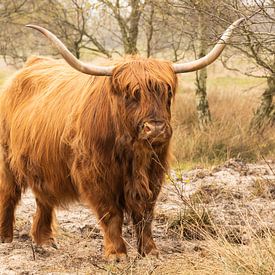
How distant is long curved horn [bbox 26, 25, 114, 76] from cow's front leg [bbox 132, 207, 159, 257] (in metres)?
1.04

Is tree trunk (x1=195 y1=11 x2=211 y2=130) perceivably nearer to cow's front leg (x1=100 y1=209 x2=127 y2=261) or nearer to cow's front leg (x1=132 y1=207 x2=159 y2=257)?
cow's front leg (x1=132 y1=207 x2=159 y2=257)

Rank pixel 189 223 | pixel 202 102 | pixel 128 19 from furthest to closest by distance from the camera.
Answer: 1. pixel 128 19
2. pixel 202 102
3. pixel 189 223

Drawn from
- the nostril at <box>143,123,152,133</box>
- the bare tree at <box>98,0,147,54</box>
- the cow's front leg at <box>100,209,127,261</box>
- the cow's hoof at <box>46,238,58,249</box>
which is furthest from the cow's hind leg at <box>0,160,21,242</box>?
the bare tree at <box>98,0,147,54</box>

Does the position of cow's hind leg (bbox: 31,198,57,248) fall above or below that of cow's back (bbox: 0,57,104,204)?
below

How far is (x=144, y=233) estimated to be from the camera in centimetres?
496


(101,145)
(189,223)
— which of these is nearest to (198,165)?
(189,223)

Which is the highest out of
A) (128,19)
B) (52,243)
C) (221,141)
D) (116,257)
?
(128,19)

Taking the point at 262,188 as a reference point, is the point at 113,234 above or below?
above

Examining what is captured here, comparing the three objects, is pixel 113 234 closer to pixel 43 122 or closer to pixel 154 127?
pixel 154 127

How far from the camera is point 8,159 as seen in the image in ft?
19.4

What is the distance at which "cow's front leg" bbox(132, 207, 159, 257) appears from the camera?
16.0 feet

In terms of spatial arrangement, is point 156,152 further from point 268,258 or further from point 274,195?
point 274,195


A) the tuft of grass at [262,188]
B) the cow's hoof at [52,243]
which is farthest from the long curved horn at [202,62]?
the tuft of grass at [262,188]

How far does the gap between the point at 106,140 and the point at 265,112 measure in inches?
255
